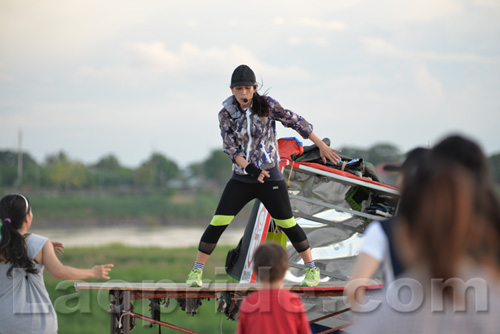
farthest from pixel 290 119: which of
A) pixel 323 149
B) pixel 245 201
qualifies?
pixel 245 201

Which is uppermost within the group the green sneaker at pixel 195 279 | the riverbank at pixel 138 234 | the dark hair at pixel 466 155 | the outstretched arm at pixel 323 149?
the outstretched arm at pixel 323 149

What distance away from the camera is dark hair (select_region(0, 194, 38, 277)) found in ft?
12.5

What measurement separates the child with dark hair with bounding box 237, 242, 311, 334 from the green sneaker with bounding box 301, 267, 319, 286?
2092mm

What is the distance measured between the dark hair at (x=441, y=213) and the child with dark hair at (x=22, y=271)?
2.38 meters

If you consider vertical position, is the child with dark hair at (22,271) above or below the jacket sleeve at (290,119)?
below

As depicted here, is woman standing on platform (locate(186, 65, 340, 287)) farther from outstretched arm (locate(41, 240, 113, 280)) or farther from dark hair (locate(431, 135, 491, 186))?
dark hair (locate(431, 135, 491, 186))

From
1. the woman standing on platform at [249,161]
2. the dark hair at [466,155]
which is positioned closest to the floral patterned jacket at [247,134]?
the woman standing on platform at [249,161]

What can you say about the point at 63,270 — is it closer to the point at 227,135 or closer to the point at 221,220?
the point at 221,220

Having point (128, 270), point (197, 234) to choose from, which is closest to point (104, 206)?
point (197, 234)

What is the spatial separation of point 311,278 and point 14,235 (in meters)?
2.71

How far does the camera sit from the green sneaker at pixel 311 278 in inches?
214

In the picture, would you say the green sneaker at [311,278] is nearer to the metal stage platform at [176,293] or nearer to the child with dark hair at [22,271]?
the metal stage platform at [176,293]

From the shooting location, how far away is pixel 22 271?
3.88 meters

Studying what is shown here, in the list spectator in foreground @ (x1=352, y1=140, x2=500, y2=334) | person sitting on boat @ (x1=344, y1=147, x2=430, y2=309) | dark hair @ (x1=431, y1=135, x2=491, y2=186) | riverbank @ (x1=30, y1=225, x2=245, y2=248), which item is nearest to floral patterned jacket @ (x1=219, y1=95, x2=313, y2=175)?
person sitting on boat @ (x1=344, y1=147, x2=430, y2=309)
